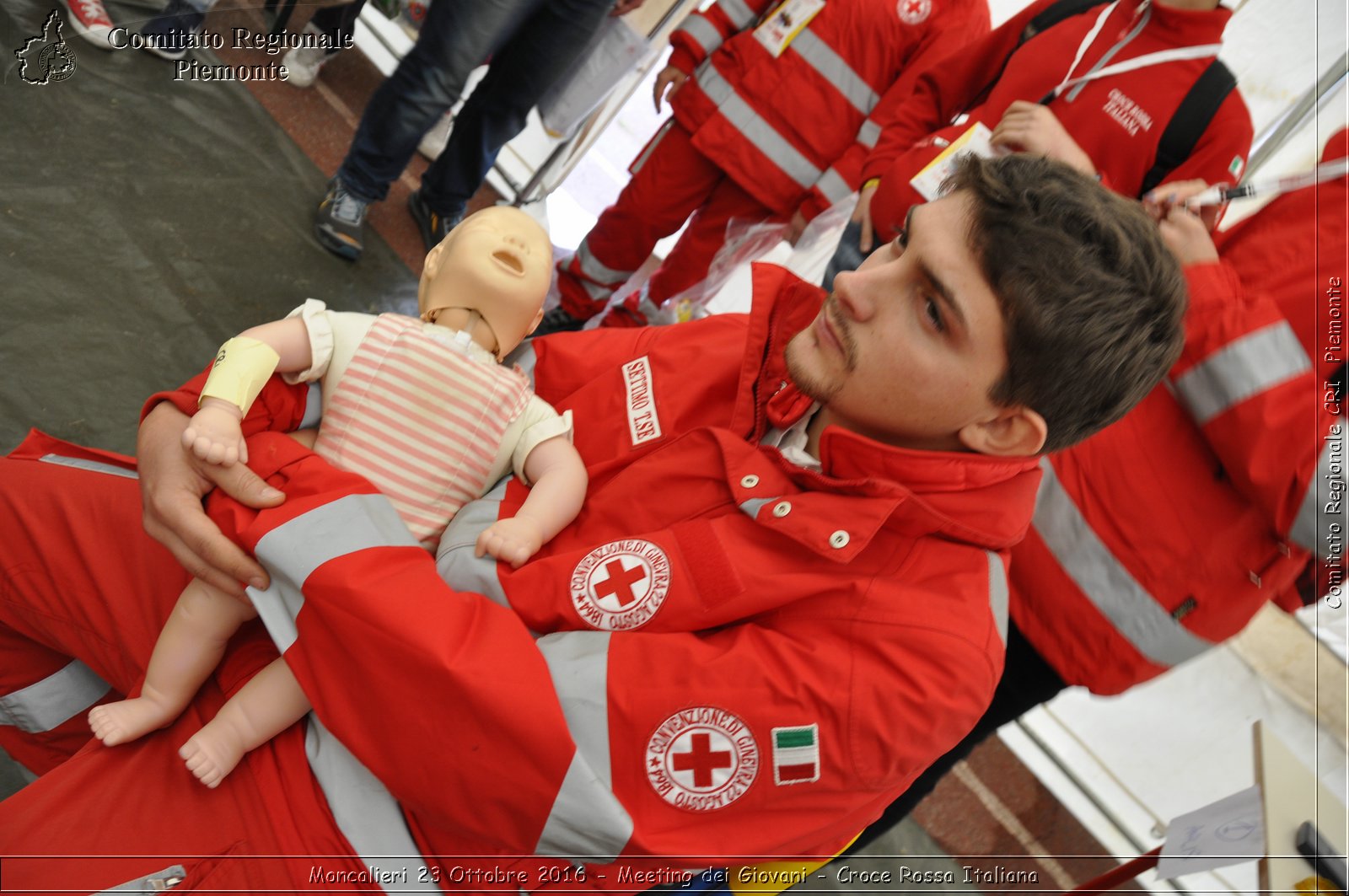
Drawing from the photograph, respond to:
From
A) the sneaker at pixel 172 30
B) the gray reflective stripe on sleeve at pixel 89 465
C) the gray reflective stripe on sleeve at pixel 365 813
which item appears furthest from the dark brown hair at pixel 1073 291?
the sneaker at pixel 172 30

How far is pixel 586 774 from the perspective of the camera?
3.78 feet

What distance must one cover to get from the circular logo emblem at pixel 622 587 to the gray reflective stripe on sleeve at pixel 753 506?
5.7 inches

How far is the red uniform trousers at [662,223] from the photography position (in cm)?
348

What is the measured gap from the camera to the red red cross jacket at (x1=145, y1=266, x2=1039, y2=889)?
115 centimetres

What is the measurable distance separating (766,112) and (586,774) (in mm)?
2728

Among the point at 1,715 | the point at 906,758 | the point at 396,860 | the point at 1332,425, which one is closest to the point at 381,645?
the point at 396,860

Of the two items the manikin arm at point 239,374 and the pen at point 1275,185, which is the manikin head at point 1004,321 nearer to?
the pen at point 1275,185

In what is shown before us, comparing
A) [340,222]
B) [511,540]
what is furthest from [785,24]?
[511,540]

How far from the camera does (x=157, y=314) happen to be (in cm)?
254

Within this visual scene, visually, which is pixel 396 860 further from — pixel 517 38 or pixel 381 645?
pixel 517 38

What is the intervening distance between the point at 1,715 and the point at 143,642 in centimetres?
31

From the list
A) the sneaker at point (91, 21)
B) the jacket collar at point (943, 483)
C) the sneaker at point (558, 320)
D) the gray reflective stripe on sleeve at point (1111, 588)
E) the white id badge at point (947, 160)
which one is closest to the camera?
the jacket collar at point (943, 483)

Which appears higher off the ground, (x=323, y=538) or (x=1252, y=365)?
(x=1252, y=365)

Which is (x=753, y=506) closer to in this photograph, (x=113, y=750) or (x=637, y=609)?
(x=637, y=609)
